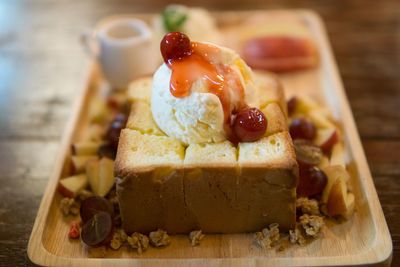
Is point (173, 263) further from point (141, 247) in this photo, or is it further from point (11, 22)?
point (11, 22)

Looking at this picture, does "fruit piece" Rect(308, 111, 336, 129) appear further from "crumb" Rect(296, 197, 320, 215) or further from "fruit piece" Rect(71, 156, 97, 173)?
"fruit piece" Rect(71, 156, 97, 173)

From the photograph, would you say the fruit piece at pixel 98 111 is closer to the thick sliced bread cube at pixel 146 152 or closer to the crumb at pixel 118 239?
the thick sliced bread cube at pixel 146 152

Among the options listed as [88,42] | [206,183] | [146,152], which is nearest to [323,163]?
[206,183]

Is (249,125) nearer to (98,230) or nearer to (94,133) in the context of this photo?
(98,230)

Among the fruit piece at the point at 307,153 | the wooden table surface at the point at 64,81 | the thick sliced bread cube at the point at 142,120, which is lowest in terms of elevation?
the wooden table surface at the point at 64,81

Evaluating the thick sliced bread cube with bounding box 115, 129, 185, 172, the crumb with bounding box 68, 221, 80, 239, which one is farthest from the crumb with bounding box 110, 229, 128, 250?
the thick sliced bread cube with bounding box 115, 129, 185, 172

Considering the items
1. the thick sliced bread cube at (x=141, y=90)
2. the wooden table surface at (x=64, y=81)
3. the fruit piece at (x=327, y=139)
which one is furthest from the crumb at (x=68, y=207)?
the fruit piece at (x=327, y=139)

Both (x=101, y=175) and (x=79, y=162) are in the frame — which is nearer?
(x=101, y=175)
